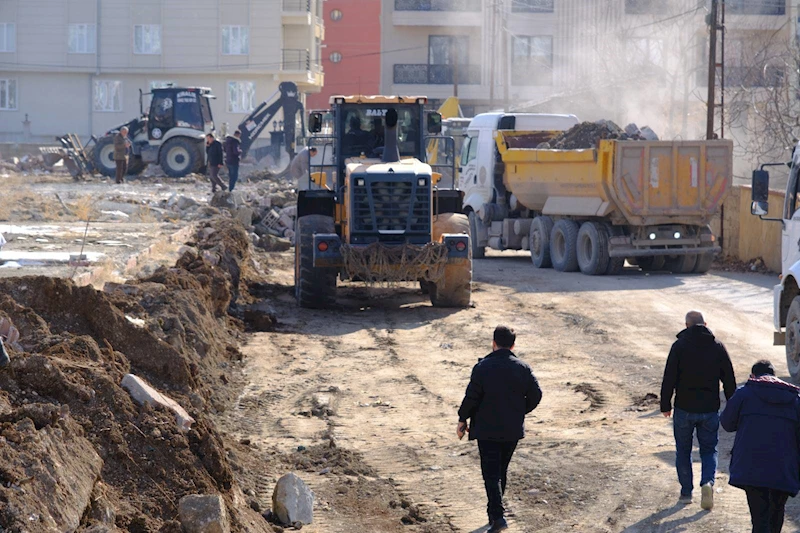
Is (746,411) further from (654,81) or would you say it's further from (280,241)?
(654,81)

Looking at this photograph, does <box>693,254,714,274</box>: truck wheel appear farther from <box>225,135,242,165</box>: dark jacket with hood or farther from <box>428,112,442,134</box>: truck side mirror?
<box>225,135,242,165</box>: dark jacket with hood

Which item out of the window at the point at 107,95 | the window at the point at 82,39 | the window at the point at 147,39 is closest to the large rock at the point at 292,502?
the window at the point at 147,39

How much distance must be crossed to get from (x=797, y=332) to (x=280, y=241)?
1412 cm

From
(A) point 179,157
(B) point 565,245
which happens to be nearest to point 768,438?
(B) point 565,245

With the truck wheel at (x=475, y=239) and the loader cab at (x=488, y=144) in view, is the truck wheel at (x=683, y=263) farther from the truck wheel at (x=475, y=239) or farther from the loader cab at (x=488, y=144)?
the truck wheel at (x=475, y=239)

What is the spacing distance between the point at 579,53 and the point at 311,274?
36.1m

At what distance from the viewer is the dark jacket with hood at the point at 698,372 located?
743cm

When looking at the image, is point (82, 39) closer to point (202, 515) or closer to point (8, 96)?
point (8, 96)

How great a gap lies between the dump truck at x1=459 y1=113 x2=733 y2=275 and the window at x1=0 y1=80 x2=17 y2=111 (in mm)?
41725

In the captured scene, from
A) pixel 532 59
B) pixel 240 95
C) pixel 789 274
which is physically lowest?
pixel 789 274

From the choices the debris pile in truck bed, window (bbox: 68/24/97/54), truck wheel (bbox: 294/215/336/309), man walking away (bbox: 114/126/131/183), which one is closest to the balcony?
window (bbox: 68/24/97/54)

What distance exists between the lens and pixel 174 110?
126ft

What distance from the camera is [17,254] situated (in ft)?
50.8

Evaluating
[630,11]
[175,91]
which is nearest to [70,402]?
[175,91]
